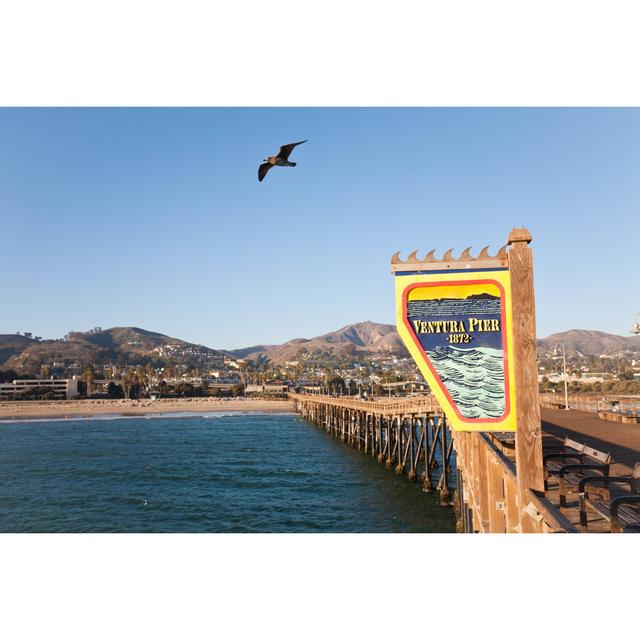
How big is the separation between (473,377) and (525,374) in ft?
1.83

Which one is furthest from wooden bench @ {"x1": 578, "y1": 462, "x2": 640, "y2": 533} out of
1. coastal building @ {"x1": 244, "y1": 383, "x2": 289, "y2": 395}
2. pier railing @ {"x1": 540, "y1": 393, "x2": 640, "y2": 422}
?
coastal building @ {"x1": 244, "y1": 383, "x2": 289, "y2": 395}

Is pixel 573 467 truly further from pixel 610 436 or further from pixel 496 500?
pixel 610 436

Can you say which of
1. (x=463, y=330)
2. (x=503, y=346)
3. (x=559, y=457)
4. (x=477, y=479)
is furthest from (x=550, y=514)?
(x=477, y=479)

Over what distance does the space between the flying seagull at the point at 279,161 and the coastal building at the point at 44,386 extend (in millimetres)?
150258

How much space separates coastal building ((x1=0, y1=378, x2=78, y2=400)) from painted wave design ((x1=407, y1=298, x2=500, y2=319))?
154129mm

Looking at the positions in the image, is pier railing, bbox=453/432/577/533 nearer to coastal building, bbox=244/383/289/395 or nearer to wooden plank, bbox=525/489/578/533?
wooden plank, bbox=525/489/578/533

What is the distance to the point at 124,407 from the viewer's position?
117 m

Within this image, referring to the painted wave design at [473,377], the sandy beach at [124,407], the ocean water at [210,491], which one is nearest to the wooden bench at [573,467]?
the painted wave design at [473,377]

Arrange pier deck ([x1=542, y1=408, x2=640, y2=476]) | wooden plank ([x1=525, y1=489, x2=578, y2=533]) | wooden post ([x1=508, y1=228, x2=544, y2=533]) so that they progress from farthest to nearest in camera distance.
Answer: pier deck ([x1=542, y1=408, x2=640, y2=476]) < wooden post ([x1=508, y1=228, x2=544, y2=533]) < wooden plank ([x1=525, y1=489, x2=578, y2=533])

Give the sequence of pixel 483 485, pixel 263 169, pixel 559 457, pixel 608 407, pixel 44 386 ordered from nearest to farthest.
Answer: pixel 559 457, pixel 483 485, pixel 263 169, pixel 608 407, pixel 44 386

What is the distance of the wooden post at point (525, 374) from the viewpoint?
5.84m

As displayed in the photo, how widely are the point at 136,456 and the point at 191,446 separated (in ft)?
23.6

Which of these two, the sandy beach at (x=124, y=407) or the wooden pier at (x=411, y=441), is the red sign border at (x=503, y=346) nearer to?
the wooden pier at (x=411, y=441)

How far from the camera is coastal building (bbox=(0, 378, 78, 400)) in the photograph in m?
143
